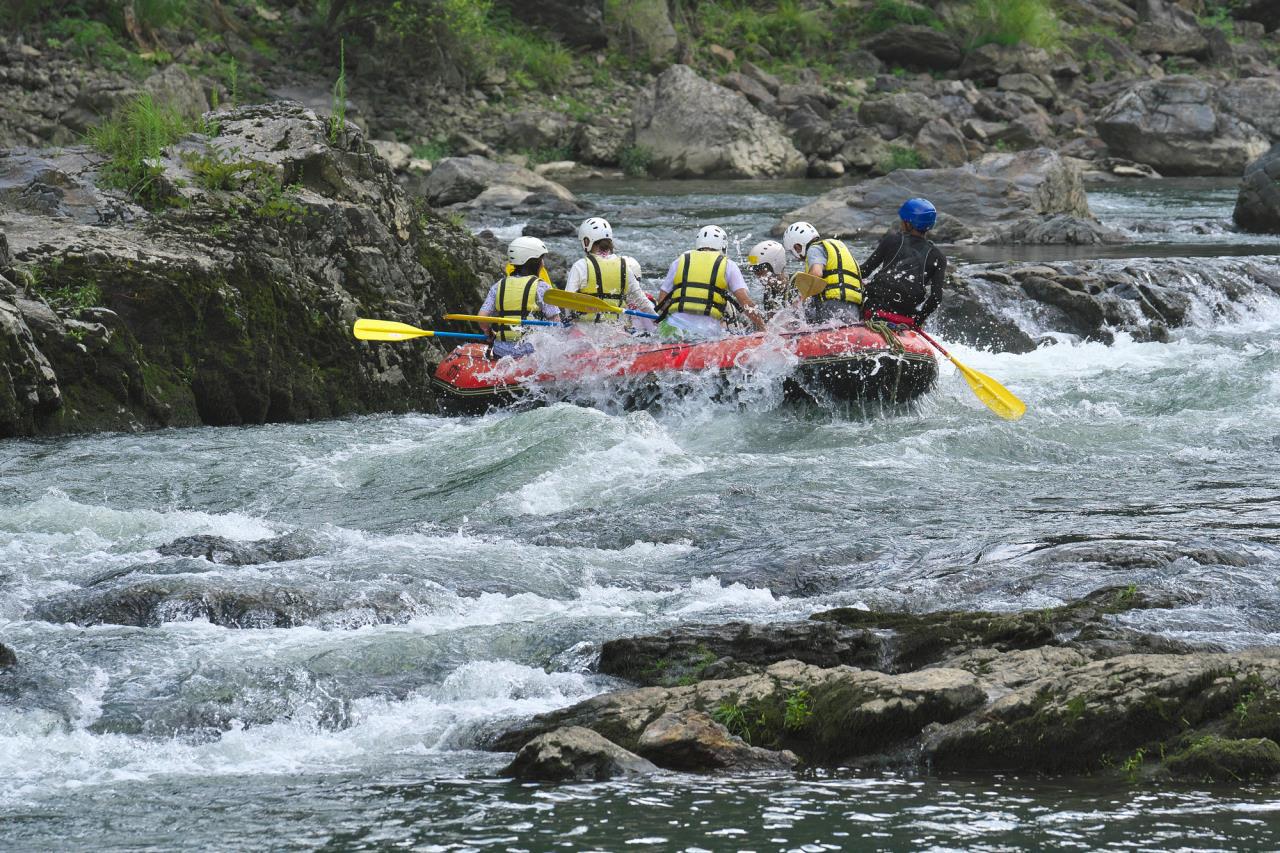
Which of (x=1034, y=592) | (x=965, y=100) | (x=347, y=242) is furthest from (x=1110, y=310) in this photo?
(x=965, y=100)

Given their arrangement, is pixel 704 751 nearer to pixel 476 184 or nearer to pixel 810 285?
pixel 810 285

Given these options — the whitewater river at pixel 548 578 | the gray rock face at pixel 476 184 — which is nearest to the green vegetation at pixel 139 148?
the whitewater river at pixel 548 578

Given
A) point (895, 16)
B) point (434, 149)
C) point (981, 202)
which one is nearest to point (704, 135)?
point (434, 149)

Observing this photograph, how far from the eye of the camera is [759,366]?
1052cm

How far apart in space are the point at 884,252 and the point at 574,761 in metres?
6.88

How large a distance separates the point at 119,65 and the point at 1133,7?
87.1ft

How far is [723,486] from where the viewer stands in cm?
842

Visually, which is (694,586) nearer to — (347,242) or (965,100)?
(347,242)

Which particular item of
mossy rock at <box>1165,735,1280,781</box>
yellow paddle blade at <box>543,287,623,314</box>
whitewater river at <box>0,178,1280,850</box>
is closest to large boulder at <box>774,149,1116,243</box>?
whitewater river at <box>0,178,1280,850</box>

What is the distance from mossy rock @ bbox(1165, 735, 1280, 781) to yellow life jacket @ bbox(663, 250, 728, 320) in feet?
22.3

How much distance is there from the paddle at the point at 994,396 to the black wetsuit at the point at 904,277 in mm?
330

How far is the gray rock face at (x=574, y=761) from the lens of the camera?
4.54 m

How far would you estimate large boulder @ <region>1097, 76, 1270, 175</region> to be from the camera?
28.6 meters

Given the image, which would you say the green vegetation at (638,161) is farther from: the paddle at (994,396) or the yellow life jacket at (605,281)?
the paddle at (994,396)
